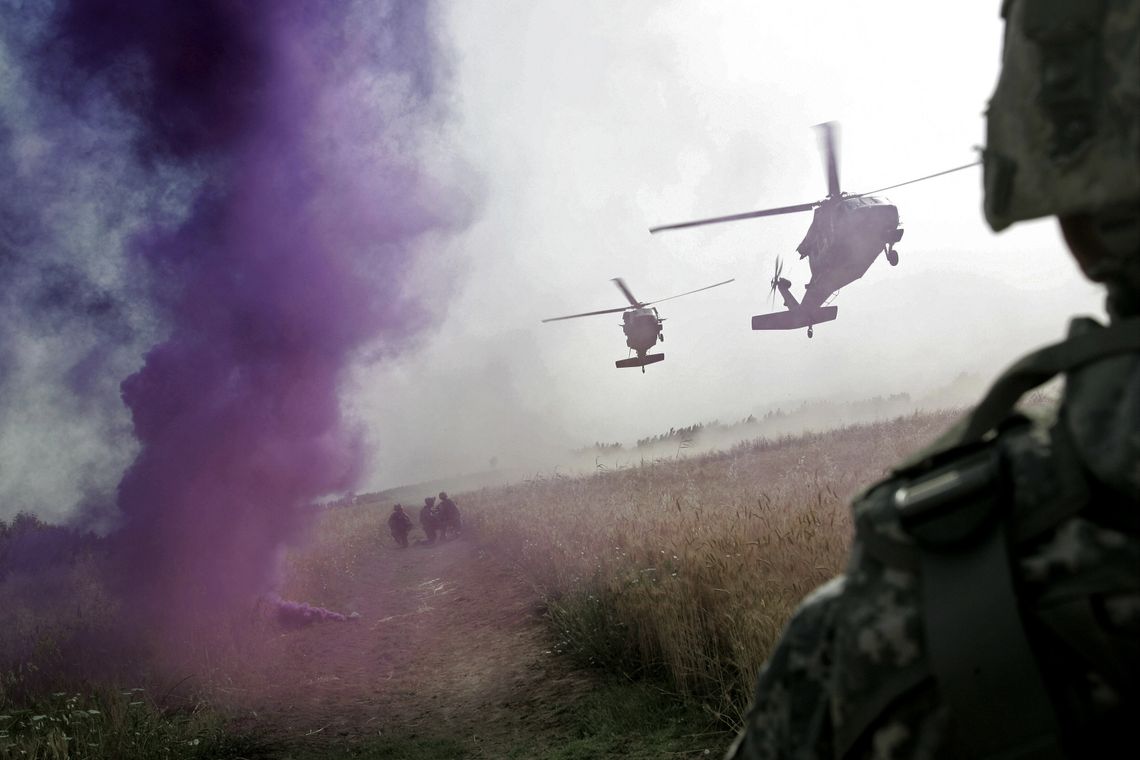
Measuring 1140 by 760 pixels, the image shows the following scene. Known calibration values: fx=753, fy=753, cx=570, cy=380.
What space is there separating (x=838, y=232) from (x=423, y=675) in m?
16.4

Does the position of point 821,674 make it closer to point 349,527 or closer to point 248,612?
point 248,612

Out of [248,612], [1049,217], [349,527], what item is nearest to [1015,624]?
[1049,217]

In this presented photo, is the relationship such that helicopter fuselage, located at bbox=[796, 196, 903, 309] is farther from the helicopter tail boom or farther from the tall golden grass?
the tall golden grass

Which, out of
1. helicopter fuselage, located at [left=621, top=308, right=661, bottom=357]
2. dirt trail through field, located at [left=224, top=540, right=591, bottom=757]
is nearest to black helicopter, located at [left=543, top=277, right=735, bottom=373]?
helicopter fuselage, located at [left=621, top=308, right=661, bottom=357]

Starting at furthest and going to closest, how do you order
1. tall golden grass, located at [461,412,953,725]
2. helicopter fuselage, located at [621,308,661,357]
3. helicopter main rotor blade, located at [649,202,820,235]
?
1. helicopter fuselage, located at [621,308,661,357]
2. helicopter main rotor blade, located at [649,202,820,235]
3. tall golden grass, located at [461,412,953,725]

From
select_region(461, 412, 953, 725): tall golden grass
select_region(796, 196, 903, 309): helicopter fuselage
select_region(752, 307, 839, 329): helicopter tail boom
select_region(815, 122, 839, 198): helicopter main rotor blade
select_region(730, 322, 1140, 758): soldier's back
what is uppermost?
select_region(815, 122, 839, 198): helicopter main rotor blade

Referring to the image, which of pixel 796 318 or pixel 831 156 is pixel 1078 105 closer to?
pixel 831 156

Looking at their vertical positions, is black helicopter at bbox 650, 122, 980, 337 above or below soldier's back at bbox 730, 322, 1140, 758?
above

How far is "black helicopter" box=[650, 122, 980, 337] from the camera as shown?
63.6 feet

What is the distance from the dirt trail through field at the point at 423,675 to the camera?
20.4 ft

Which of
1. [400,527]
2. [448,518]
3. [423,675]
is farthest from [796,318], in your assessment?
[423,675]

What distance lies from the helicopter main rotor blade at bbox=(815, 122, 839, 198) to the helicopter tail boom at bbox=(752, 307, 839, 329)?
14.7 ft

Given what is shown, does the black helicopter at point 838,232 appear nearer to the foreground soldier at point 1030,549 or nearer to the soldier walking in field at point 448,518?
the soldier walking in field at point 448,518

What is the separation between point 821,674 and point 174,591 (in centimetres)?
1136
